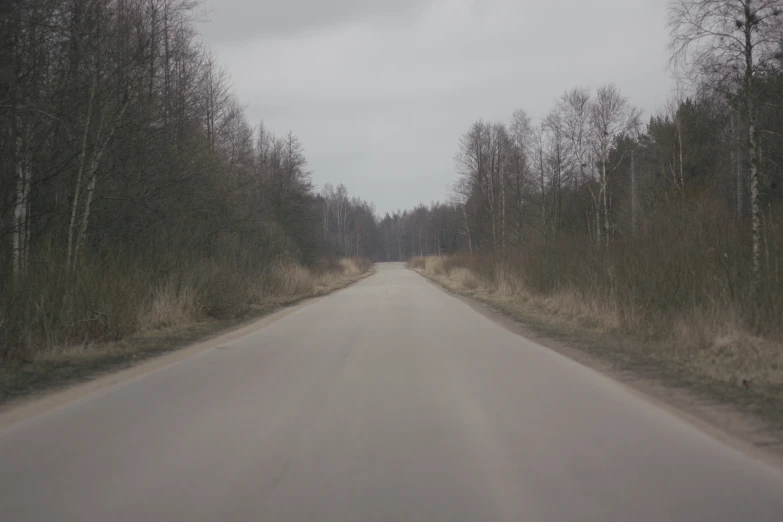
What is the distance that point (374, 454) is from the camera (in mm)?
5461

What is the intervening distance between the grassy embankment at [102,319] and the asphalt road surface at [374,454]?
6.65 ft

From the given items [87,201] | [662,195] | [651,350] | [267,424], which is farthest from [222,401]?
[662,195]

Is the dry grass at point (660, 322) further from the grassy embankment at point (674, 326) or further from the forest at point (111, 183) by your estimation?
the forest at point (111, 183)

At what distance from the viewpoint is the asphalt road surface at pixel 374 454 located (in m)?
4.30

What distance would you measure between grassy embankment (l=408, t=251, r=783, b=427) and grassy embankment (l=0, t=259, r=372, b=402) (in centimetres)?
883

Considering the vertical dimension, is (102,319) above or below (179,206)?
below

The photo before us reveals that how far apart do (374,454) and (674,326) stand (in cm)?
825

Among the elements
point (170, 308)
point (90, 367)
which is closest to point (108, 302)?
point (170, 308)

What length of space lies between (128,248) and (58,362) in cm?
817

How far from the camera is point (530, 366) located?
9992mm

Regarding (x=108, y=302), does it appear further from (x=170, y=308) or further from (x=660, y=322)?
(x=660, y=322)

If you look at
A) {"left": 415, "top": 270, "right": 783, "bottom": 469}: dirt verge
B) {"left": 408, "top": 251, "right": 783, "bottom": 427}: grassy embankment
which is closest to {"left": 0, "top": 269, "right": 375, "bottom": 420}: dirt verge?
{"left": 415, "top": 270, "right": 783, "bottom": 469}: dirt verge

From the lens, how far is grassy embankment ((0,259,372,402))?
10.1 metres

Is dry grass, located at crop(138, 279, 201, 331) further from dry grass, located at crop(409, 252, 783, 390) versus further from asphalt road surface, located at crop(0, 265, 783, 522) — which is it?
dry grass, located at crop(409, 252, 783, 390)
